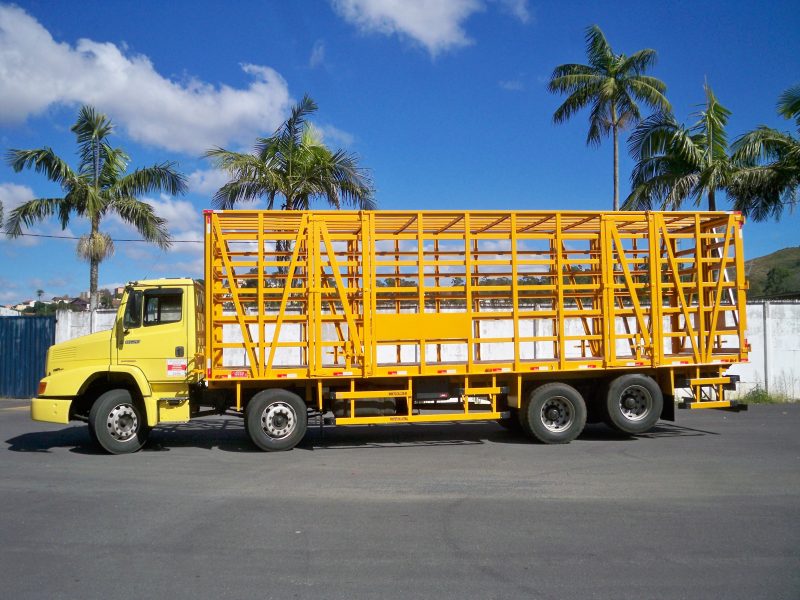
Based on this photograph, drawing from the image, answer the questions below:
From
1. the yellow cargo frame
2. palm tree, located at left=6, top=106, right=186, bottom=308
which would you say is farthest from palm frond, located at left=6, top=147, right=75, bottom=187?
the yellow cargo frame

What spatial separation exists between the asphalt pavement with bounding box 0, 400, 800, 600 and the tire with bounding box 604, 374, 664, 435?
323 mm

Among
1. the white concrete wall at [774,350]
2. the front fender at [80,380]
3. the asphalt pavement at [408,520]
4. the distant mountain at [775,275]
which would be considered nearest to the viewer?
Result: the asphalt pavement at [408,520]

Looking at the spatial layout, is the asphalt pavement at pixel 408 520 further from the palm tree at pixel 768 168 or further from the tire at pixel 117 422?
the palm tree at pixel 768 168

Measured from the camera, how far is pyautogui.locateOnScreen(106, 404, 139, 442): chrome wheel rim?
1012 cm

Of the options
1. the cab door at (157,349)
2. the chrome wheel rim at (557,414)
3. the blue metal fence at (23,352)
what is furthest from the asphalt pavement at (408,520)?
the blue metal fence at (23,352)

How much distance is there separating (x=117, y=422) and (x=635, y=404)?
8.06 meters

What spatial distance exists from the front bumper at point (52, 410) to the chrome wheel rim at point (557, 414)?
724 centimetres

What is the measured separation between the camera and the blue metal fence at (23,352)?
1856cm

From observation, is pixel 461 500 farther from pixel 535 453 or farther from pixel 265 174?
pixel 265 174

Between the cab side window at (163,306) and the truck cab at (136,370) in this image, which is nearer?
the truck cab at (136,370)

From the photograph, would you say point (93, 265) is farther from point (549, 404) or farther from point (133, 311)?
point (549, 404)

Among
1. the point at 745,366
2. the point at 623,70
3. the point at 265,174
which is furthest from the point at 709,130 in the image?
the point at 265,174

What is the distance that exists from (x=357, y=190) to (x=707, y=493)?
13448mm

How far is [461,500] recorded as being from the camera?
725cm
